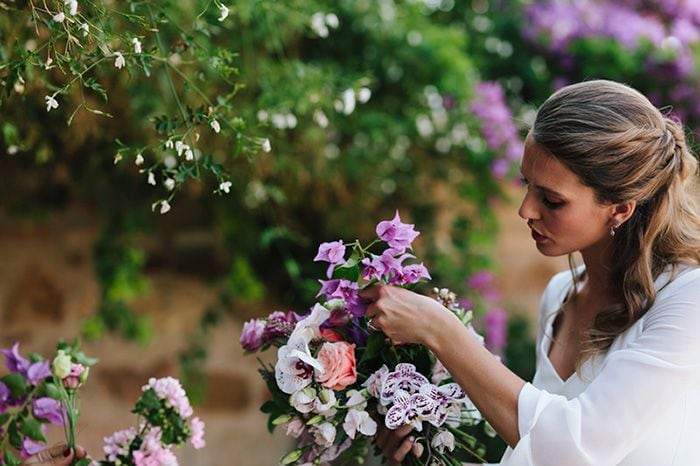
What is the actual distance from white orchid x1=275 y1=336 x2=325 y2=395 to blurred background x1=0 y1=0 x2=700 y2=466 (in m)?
0.92

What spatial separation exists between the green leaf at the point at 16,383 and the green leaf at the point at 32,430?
0.05 metres

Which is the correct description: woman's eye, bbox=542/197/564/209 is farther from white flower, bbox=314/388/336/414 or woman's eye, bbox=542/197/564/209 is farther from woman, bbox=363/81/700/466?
white flower, bbox=314/388/336/414

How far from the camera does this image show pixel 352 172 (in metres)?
2.99

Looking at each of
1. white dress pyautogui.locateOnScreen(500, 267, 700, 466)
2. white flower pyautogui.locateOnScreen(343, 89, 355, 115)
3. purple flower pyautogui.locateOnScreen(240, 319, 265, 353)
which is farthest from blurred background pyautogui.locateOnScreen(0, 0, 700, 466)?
white dress pyautogui.locateOnScreen(500, 267, 700, 466)

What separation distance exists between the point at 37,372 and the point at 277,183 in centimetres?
145

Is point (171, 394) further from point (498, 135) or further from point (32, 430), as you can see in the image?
point (498, 135)

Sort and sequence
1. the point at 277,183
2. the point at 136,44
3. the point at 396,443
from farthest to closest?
1. the point at 277,183
2. the point at 396,443
3. the point at 136,44

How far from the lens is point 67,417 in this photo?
5.28 ft

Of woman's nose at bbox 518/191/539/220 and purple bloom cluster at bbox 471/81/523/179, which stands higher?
purple bloom cluster at bbox 471/81/523/179

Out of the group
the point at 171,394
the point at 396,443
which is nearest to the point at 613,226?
the point at 396,443

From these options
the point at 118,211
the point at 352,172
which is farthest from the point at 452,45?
the point at 118,211

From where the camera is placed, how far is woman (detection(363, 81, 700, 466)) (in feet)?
4.95

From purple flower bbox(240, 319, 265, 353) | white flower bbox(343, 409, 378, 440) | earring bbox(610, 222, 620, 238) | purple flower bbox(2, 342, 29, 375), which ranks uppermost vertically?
purple flower bbox(2, 342, 29, 375)

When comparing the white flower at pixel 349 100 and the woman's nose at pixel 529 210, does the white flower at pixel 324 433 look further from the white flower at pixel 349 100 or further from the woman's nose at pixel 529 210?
the white flower at pixel 349 100
